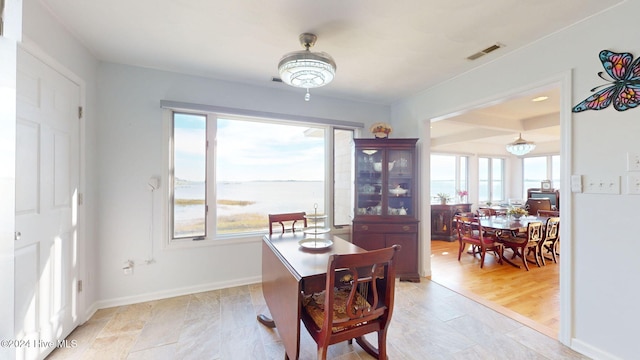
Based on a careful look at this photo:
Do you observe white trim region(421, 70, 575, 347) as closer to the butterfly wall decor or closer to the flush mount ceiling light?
the butterfly wall decor

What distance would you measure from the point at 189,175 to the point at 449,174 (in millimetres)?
5791

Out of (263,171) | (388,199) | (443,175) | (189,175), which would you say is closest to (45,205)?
(189,175)

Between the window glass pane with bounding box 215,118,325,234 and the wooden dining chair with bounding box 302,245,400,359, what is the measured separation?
174 centimetres

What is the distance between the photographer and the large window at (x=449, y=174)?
6219 mm

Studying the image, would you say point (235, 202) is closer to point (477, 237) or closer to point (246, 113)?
point (246, 113)

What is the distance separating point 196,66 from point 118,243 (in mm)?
1944

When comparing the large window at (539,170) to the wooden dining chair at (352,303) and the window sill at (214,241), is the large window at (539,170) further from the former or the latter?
the window sill at (214,241)

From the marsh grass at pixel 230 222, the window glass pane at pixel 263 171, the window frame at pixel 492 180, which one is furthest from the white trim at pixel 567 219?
the window frame at pixel 492 180

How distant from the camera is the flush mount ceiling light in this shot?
1.82 metres

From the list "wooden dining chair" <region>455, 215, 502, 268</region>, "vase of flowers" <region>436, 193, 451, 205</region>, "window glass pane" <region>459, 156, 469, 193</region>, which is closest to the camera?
"wooden dining chair" <region>455, 215, 502, 268</region>

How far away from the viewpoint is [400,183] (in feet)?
11.4

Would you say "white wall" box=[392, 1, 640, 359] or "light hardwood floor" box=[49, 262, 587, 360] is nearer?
"white wall" box=[392, 1, 640, 359]

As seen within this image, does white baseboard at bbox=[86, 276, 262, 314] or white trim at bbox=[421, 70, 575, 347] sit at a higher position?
white trim at bbox=[421, 70, 575, 347]

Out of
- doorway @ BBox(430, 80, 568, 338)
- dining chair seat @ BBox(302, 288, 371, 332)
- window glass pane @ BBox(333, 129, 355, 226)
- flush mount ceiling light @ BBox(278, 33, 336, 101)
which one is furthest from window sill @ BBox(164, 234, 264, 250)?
doorway @ BBox(430, 80, 568, 338)
